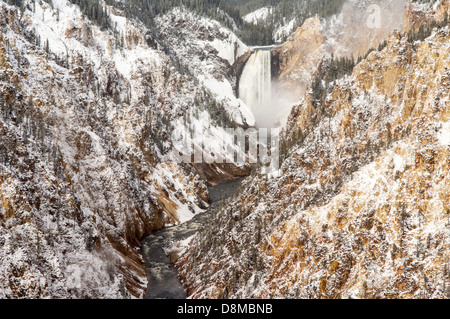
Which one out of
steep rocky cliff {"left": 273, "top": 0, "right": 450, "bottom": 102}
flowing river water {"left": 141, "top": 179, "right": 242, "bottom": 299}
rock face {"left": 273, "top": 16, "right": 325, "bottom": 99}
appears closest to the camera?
flowing river water {"left": 141, "top": 179, "right": 242, "bottom": 299}

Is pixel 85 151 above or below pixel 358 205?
below

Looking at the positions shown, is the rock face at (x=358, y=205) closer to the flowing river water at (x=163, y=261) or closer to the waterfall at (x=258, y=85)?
the flowing river water at (x=163, y=261)

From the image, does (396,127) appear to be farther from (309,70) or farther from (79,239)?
(309,70)

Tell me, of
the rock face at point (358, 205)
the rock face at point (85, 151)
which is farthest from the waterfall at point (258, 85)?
the rock face at point (358, 205)

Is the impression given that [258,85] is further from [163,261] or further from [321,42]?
[163,261]

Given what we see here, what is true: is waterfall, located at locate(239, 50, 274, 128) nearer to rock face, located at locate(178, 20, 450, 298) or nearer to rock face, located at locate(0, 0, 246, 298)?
rock face, located at locate(0, 0, 246, 298)

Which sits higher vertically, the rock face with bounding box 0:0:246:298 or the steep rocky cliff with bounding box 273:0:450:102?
the steep rocky cliff with bounding box 273:0:450:102

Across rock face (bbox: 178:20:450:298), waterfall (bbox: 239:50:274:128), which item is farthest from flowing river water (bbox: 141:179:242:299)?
waterfall (bbox: 239:50:274:128)

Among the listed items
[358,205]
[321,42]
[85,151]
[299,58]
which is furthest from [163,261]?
[299,58]
